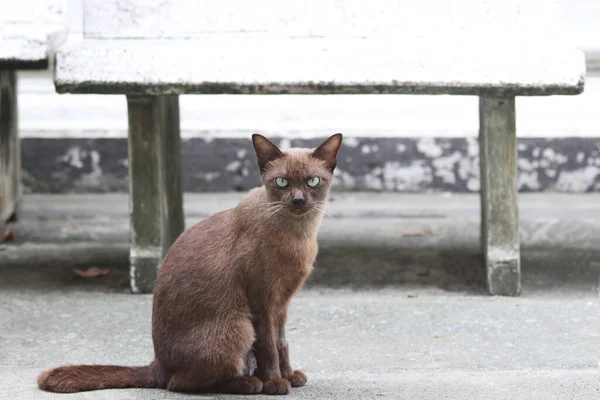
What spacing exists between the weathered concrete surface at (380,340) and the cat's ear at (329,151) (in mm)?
704

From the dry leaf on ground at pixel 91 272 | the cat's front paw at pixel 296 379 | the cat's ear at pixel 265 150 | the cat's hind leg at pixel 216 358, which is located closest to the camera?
the cat's hind leg at pixel 216 358

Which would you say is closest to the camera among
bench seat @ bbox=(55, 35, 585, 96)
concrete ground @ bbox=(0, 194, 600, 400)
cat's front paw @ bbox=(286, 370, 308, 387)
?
cat's front paw @ bbox=(286, 370, 308, 387)

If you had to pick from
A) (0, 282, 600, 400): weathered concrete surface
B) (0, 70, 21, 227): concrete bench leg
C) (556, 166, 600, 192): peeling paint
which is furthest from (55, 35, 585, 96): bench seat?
(556, 166, 600, 192): peeling paint

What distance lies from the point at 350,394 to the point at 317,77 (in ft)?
5.28

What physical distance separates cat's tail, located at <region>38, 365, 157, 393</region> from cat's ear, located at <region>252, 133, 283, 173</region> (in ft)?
2.38

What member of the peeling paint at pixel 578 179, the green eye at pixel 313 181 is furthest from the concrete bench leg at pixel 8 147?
the peeling paint at pixel 578 179

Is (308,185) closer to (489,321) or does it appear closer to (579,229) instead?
(489,321)

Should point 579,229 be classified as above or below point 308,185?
below

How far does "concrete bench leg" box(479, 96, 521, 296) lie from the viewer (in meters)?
4.64

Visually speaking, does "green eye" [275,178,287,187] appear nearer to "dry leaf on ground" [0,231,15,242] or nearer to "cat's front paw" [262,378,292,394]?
"cat's front paw" [262,378,292,394]

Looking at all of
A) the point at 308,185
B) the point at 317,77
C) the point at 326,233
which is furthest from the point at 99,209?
the point at 308,185

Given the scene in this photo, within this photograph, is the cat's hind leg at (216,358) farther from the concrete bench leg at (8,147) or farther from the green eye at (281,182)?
the concrete bench leg at (8,147)

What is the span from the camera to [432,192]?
7.01 meters

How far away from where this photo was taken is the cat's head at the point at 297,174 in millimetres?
3172
